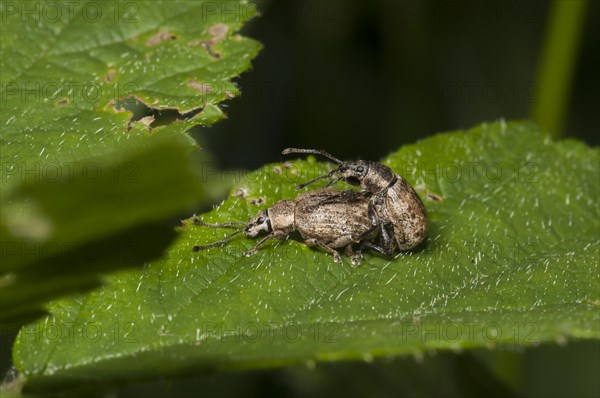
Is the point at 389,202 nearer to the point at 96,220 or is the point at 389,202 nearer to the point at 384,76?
the point at 96,220

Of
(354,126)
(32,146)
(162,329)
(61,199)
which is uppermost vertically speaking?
(61,199)

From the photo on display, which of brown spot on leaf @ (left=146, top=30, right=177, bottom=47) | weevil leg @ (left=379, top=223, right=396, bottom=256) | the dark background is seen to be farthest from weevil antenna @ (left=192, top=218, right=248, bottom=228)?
the dark background

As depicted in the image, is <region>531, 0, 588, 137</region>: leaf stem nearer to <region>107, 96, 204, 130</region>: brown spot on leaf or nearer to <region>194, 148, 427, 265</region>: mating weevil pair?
<region>194, 148, 427, 265</region>: mating weevil pair

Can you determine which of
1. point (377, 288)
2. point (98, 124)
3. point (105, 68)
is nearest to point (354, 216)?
point (377, 288)

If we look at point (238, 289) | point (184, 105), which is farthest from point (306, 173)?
point (238, 289)

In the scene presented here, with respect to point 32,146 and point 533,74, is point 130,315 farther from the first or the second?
point 533,74
